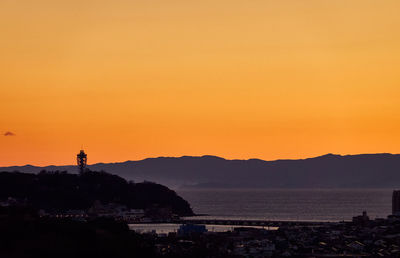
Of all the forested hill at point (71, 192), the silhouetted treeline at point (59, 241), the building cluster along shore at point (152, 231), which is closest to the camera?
the silhouetted treeline at point (59, 241)

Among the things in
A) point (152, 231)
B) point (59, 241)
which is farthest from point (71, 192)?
point (59, 241)

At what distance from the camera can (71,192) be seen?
183 metres

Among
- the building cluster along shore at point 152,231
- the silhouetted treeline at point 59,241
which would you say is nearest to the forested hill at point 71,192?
the building cluster along shore at point 152,231

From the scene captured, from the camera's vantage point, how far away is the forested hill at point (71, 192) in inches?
6959

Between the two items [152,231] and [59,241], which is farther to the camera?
[152,231]

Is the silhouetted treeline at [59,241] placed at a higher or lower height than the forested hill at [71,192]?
lower

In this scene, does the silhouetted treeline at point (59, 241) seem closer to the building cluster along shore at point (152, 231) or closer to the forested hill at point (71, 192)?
the building cluster along shore at point (152, 231)

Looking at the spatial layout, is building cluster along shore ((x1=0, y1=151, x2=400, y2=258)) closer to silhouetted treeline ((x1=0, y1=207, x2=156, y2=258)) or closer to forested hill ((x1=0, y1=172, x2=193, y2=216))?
forested hill ((x1=0, y1=172, x2=193, y2=216))

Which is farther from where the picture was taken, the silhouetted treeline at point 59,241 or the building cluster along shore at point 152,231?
the building cluster along shore at point 152,231

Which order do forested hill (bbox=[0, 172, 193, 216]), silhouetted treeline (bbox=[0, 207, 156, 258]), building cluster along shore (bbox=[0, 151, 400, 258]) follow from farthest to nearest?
forested hill (bbox=[0, 172, 193, 216]) < building cluster along shore (bbox=[0, 151, 400, 258]) < silhouetted treeline (bbox=[0, 207, 156, 258])

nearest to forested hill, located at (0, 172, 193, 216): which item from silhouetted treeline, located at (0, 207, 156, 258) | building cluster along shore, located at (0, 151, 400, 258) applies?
building cluster along shore, located at (0, 151, 400, 258)

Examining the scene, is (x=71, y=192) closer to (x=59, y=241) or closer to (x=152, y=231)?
(x=152, y=231)

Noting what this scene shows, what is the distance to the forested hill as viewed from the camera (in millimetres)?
176750

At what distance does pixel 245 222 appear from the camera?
5969 inches
